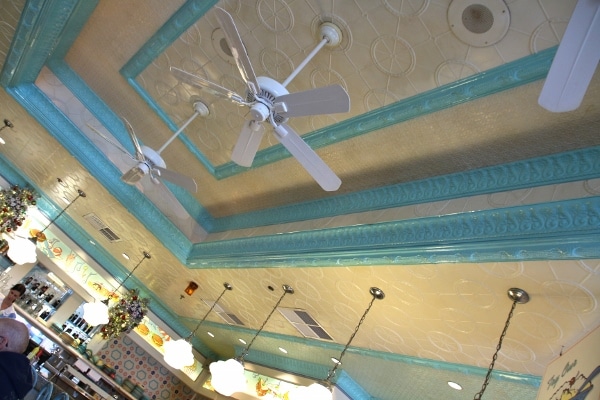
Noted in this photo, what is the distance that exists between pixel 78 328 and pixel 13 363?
782cm

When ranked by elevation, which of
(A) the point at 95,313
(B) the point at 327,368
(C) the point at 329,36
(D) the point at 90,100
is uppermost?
(C) the point at 329,36

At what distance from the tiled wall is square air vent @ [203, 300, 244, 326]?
3.14 meters

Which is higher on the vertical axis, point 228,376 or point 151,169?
point 151,169

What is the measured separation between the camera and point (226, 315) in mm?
6914

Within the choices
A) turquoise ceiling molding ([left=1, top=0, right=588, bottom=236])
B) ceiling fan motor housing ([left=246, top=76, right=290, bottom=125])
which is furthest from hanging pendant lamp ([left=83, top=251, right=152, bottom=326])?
ceiling fan motor housing ([left=246, top=76, right=290, bottom=125])

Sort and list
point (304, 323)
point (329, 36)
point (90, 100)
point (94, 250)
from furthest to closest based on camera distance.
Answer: point (94, 250)
point (304, 323)
point (90, 100)
point (329, 36)

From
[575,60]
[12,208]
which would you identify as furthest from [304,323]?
[12,208]

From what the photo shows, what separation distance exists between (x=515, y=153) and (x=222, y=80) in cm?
241

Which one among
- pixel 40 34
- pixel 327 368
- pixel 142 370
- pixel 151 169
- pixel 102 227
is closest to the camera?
pixel 151 169

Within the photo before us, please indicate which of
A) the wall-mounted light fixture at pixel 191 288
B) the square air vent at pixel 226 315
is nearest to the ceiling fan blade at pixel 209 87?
the wall-mounted light fixture at pixel 191 288

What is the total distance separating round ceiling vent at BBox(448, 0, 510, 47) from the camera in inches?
91.8

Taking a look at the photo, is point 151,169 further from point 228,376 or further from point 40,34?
point 228,376

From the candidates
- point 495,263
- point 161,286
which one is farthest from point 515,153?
point 161,286

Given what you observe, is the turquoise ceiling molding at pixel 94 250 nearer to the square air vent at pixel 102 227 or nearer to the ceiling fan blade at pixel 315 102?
the square air vent at pixel 102 227
